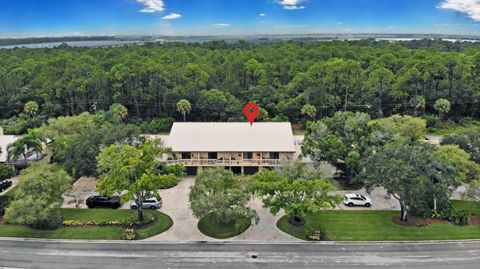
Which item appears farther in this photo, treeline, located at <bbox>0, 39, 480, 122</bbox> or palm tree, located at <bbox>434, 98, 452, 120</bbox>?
treeline, located at <bbox>0, 39, 480, 122</bbox>

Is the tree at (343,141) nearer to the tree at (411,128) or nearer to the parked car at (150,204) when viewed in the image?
the tree at (411,128)

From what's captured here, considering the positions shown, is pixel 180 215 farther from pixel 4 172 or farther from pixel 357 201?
pixel 4 172

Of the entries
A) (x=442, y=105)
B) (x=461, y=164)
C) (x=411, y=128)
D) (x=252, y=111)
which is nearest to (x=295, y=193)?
(x=461, y=164)

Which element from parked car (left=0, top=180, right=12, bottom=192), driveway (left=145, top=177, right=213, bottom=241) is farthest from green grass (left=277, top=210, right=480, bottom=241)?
parked car (left=0, top=180, right=12, bottom=192)

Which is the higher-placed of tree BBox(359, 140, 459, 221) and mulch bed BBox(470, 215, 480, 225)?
tree BBox(359, 140, 459, 221)

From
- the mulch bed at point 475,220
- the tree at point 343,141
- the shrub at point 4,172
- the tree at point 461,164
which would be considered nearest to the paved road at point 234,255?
the mulch bed at point 475,220

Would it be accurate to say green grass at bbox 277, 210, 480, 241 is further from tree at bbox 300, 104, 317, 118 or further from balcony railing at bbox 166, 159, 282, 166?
tree at bbox 300, 104, 317, 118

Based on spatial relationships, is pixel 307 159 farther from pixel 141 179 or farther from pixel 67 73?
pixel 67 73
